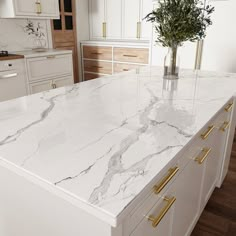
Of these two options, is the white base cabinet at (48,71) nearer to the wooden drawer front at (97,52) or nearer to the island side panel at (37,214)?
the wooden drawer front at (97,52)

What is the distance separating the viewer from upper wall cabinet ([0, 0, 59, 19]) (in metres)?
3.42

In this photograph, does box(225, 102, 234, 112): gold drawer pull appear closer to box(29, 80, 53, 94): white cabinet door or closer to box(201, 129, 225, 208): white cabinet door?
box(201, 129, 225, 208): white cabinet door

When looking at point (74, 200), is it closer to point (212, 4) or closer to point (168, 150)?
point (168, 150)

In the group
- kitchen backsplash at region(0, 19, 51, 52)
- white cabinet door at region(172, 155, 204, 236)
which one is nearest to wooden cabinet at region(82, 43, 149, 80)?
kitchen backsplash at region(0, 19, 51, 52)

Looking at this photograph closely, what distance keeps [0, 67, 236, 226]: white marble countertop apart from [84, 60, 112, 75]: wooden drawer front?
3145mm

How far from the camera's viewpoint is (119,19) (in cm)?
475

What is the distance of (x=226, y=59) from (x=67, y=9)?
314cm

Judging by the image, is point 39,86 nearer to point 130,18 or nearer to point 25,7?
point 25,7

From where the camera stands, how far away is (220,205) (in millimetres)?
1971

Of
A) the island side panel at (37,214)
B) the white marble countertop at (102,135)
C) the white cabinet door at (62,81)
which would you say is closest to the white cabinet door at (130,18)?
the white cabinet door at (62,81)

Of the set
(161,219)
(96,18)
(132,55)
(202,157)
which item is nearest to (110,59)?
(132,55)

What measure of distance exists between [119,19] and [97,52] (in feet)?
2.40

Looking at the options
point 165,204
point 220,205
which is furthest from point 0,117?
point 220,205

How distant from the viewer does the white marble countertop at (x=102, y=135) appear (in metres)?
0.67
